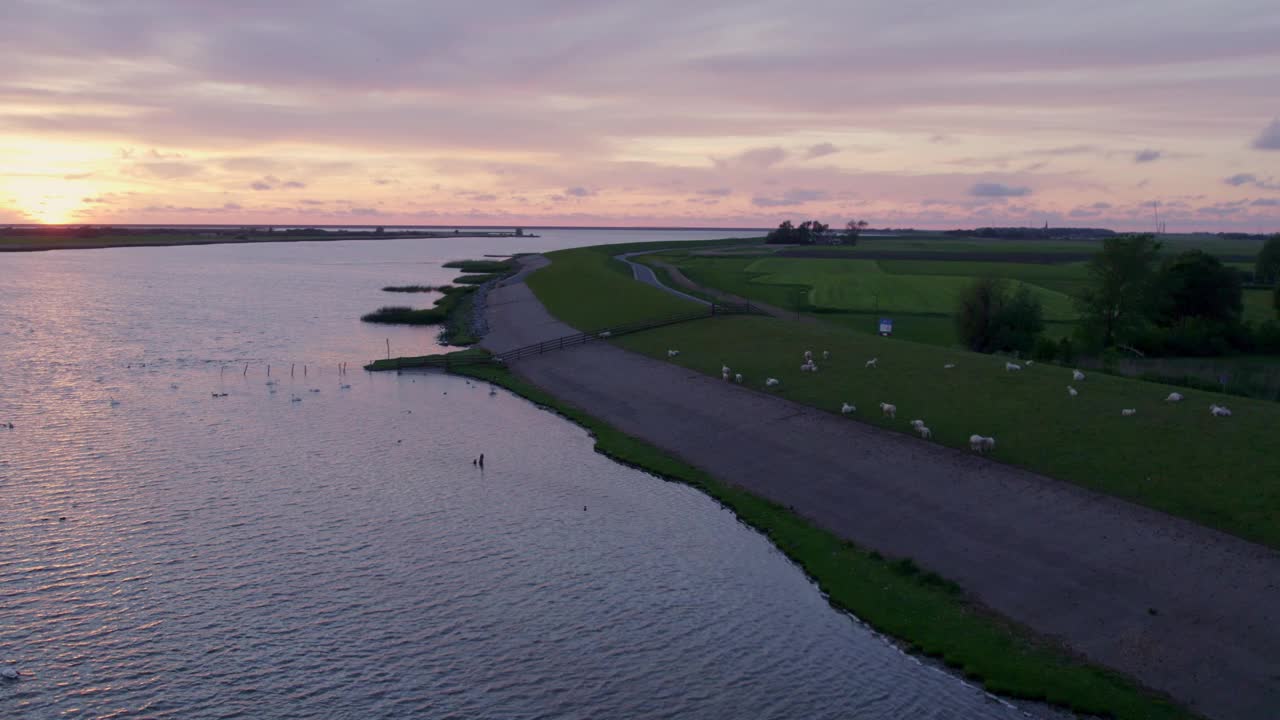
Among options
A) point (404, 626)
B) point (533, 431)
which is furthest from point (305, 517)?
point (533, 431)

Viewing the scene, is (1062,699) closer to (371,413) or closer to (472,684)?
(472,684)

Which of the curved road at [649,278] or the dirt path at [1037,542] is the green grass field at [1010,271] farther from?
the dirt path at [1037,542]

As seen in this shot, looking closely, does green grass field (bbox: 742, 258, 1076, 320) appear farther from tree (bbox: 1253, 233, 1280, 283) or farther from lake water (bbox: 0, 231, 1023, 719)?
lake water (bbox: 0, 231, 1023, 719)

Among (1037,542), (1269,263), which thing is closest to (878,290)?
(1269,263)

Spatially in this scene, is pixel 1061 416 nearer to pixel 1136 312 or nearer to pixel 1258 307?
pixel 1136 312

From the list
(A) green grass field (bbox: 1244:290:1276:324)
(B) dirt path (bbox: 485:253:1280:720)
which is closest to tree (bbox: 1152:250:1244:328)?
(A) green grass field (bbox: 1244:290:1276:324)
